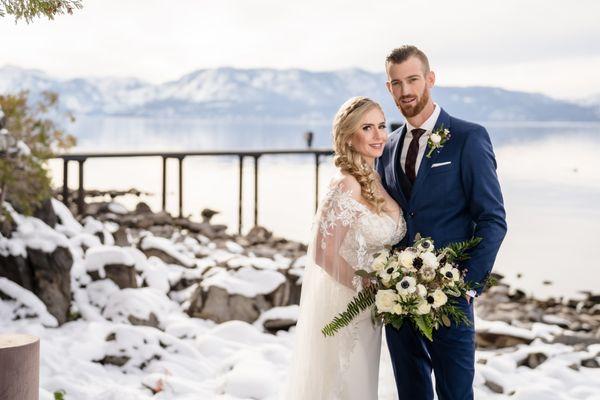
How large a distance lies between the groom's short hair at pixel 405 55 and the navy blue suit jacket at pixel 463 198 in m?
0.31

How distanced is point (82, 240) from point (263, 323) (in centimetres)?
192

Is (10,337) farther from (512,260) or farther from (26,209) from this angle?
(512,260)

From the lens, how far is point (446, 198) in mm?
3971

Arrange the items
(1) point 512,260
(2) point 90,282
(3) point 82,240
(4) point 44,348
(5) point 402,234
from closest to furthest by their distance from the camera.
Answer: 1. (5) point 402,234
2. (4) point 44,348
3. (2) point 90,282
4. (3) point 82,240
5. (1) point 512,260

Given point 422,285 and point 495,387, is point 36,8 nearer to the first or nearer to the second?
point 422,285

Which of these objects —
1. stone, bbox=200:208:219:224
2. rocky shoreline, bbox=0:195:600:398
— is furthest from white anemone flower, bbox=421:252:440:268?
stone, bbox=200:208:219:224

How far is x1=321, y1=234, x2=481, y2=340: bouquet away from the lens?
143 inches

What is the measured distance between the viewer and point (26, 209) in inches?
271

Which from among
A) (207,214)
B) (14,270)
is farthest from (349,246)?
(207,214)

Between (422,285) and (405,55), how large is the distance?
3.68 ft

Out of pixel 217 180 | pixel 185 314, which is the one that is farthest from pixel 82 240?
pixel 217 180

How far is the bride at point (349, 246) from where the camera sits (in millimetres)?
4215

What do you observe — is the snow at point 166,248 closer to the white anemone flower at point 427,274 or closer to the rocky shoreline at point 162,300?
the rocky shoreline at point 162,300

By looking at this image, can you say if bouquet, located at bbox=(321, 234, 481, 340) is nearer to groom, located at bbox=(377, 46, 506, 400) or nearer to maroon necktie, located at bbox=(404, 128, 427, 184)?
groom, located at bbox=(377, 46, 506, 400)
